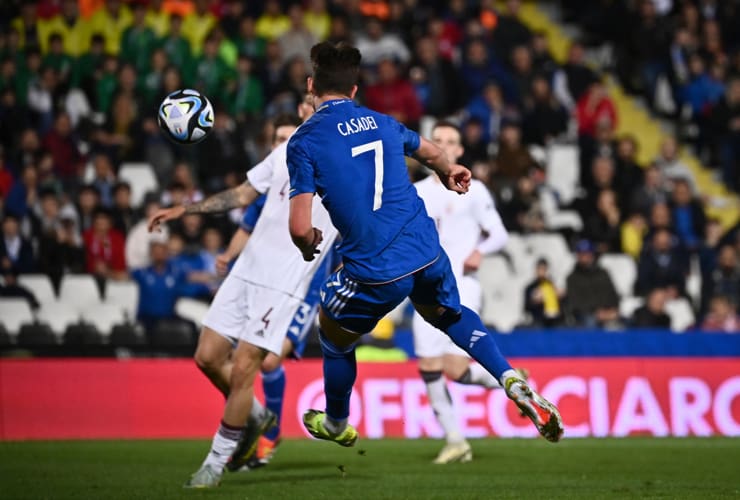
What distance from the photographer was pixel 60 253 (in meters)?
18.1

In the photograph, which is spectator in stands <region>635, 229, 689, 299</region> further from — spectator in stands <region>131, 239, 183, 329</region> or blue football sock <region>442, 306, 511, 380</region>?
blue football sock <region>442, 306, 511, 380</region>

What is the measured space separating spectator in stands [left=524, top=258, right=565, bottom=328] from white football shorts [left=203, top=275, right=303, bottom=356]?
26.8 feet

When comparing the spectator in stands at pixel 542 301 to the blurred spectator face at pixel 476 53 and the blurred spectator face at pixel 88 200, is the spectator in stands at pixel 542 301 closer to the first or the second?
the blurred spectator face at pixel 476 53

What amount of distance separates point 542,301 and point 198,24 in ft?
27.4

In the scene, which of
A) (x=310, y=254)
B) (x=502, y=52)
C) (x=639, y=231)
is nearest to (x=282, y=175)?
(x=310, y=254)

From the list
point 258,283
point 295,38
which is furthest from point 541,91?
point 258,283

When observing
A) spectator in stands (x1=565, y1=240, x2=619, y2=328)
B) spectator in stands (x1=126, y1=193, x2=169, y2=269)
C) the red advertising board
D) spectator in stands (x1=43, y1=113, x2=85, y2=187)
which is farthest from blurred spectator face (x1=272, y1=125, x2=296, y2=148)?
spectator in stands (x1=43, y1=113, x2=85, y2=187)

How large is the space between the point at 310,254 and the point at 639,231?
1269 centimetres

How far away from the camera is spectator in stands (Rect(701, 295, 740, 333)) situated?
59.0 feet

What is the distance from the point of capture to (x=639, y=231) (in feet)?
64.6

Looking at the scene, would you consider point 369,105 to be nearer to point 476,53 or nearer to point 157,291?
point 476,53

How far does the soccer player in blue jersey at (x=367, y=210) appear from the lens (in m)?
7.88

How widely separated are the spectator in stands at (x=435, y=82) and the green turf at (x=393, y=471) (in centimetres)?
857

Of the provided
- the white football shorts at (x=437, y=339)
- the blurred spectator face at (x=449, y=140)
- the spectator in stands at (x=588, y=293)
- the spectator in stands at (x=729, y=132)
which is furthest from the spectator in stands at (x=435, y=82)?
the white football shorts at (x=437, y=339)
